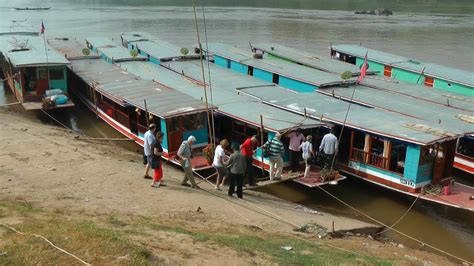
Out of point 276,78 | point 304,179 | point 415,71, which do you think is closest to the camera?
point 304,179

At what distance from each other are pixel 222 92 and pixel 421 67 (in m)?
11.8

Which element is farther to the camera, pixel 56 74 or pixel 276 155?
pixel 56 74

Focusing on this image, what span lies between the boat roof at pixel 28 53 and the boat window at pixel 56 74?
43 centimetres

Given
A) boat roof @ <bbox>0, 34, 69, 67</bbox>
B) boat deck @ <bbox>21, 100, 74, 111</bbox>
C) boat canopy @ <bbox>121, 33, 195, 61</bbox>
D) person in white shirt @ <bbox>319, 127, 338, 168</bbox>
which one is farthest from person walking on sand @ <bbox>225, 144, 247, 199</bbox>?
boat canopy @ <bbox>121, 33, 195, 61</bbox>

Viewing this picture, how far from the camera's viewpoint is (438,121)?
51.6ft

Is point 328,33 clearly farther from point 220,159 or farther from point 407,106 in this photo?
point 220,159

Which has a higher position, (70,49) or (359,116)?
(70,49)

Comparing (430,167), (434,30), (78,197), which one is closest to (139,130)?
(78,197)

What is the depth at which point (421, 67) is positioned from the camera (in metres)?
24.7

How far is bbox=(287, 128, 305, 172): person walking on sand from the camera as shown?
47.4 feet

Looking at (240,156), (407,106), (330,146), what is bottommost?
(330,146)

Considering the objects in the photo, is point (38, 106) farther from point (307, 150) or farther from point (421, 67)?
point (421, 67)

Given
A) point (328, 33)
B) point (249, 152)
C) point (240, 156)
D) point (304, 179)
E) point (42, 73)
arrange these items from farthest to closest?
1. point (328, 33)
2. point (42, 73)
3. point (304, 179)
4. point (249, 152)
5. point (240, 156)

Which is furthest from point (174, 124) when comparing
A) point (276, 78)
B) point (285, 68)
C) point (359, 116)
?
point (285, 68)
